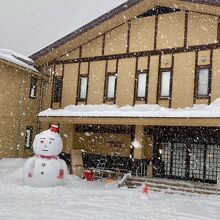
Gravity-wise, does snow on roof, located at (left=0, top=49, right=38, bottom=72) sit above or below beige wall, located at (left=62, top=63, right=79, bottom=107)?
above

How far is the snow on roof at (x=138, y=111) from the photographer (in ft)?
48.9

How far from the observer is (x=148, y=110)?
16.8 meters

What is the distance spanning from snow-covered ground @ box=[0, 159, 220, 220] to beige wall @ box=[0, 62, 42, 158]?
3991mm

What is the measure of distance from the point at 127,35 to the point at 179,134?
5.57m

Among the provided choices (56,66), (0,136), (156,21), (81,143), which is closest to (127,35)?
(156,21)

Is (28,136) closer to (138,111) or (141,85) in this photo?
(141,85)

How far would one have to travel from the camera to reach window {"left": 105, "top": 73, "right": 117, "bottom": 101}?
1903 centimetres

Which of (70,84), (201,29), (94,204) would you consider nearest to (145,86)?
(201,29)

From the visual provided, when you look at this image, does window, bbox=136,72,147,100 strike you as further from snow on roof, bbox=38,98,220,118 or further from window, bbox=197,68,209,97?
window, bbox=197,68,209,97

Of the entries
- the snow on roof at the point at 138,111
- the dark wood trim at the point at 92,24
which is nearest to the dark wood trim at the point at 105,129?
the snow on roof at the point at 138,111

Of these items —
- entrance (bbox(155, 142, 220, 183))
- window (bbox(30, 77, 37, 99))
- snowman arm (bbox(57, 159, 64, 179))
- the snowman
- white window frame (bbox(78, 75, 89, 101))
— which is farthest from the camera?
window (bbox(30, 77, 37, 99))

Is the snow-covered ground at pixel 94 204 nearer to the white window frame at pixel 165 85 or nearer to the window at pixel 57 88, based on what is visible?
the white window frame at pixel 165 85

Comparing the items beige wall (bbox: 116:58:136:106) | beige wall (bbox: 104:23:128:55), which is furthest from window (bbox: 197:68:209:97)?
beige wall (bbox: 104:23:128:55)

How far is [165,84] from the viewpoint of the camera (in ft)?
57.4
